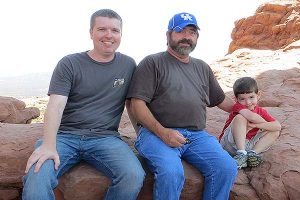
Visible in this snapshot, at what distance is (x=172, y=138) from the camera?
3.58m

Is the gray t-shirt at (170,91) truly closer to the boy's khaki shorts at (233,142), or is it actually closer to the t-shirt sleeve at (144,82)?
the t-shirt sleeve at (144,82)

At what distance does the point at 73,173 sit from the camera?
3.55 meters

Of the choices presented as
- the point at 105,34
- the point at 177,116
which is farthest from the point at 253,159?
the point at 105,34

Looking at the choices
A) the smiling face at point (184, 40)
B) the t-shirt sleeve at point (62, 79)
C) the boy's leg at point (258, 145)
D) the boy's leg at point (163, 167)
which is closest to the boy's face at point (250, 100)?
the boy's leg at point (258, 145)

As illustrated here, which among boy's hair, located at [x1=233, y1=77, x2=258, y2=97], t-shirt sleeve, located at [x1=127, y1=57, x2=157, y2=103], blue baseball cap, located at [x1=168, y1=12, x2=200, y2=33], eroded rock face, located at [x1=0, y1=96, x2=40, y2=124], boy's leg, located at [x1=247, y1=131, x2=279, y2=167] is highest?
blue baseball cap, located at [x1=168, y1=12, x2=200, y2=33]

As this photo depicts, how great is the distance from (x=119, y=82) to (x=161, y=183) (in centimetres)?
122

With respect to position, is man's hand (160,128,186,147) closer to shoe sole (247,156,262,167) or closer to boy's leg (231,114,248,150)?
boy's leg (231,114,248,150)

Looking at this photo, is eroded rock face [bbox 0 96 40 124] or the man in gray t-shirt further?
eroded rock face [bbox 0 96 40 124]

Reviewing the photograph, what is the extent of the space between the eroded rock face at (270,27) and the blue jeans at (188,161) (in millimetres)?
15925

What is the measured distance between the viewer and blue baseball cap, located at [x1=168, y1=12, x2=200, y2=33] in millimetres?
4027

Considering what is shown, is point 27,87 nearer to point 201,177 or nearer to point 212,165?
point 201,177

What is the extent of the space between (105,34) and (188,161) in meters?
1.62

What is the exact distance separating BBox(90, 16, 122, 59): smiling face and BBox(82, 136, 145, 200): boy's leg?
952 mm

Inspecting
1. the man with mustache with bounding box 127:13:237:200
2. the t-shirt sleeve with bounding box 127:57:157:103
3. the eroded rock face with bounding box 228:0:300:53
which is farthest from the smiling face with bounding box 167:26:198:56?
the eroded rock face with bounding box 228:0:300:53
